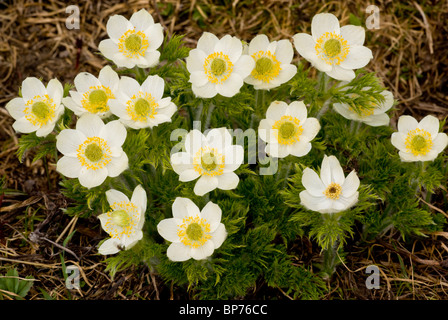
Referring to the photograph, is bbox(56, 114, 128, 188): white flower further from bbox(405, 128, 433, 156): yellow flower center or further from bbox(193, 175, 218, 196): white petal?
bbox(405, 128, 433, 156): yellow flower center

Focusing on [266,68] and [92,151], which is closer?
[92,151]

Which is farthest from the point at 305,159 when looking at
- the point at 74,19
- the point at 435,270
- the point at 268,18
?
the point at 74,19

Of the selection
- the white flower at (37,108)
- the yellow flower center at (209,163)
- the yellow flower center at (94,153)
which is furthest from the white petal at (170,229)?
the white flower at (37,108)

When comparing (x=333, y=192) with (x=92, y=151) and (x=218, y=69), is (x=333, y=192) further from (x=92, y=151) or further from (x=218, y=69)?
(x=92, y=151)

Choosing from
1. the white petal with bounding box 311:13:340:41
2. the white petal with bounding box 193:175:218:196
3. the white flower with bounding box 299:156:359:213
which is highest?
the white petal with bounding box 311:13:340:41

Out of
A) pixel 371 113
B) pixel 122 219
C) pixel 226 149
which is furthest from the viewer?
pixel 371 113

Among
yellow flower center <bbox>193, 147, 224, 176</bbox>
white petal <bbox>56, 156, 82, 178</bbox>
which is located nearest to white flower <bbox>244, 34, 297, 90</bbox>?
yellow flower center <bbox>193, 147, 224, 176</bbox>

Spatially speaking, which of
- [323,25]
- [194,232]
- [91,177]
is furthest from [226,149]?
[323,25]
